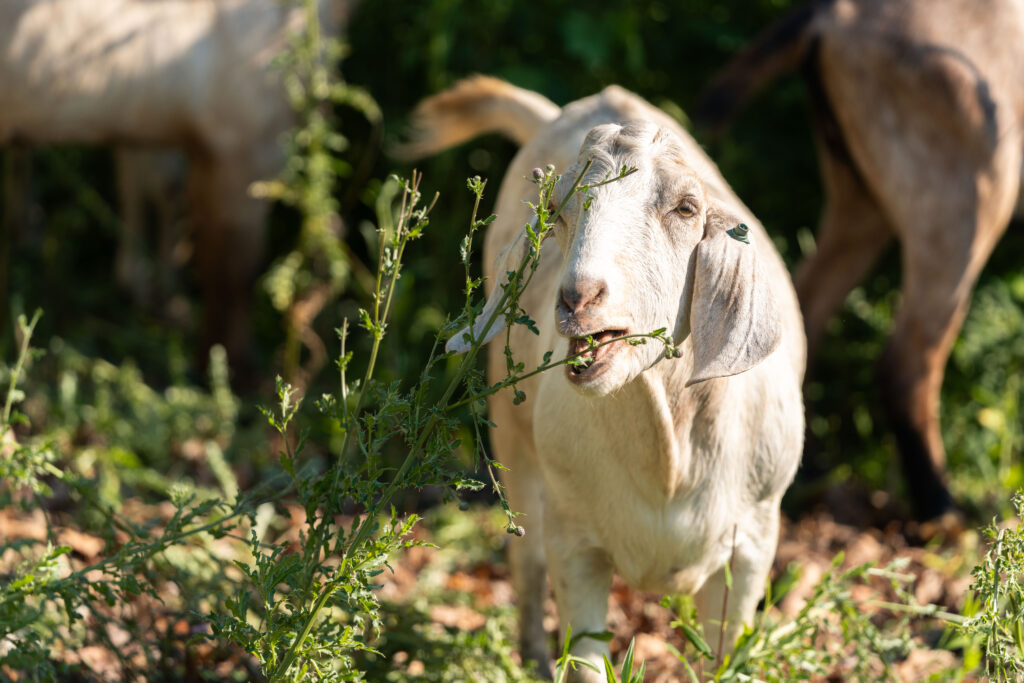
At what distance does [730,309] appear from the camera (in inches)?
93.6

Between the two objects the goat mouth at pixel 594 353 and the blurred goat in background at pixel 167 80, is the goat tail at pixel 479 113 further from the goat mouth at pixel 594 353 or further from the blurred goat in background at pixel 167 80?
the goat mouth at pixel 594 353

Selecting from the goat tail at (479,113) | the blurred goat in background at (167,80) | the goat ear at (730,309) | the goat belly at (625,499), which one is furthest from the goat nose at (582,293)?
the blurred goat in background at (167,80)

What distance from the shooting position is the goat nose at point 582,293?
217 centimetres

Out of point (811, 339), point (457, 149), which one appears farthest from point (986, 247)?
point (457, 149)

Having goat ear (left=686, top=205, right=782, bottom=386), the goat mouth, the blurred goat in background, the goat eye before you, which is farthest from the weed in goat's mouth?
the blurred goat in background

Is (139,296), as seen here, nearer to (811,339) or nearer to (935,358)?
(811,339)

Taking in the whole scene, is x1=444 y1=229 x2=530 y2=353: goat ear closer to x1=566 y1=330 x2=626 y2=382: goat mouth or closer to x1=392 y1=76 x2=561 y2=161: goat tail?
x1=566 y1=330 x2=626 y2=382: goat mouth

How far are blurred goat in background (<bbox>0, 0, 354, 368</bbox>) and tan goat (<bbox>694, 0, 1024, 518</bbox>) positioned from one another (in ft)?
7.09

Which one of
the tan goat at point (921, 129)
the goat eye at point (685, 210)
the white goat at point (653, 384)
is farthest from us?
the tan goat at point (921, 129)

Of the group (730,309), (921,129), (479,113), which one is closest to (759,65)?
(921,129)

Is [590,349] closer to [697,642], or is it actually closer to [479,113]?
[697,642]

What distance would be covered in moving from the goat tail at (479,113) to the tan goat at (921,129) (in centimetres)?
120

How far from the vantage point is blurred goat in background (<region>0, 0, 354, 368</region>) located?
5.54 metres

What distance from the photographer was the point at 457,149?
6.02m
